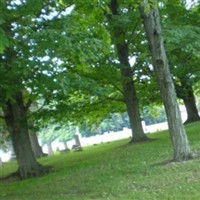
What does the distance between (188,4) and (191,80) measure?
4.00 m

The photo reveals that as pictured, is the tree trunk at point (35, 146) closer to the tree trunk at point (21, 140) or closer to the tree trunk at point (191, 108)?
the tree trunk at point (191, 108)

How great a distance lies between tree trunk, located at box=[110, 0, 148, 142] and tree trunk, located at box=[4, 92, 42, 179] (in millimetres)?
5417

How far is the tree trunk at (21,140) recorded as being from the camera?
622 inches

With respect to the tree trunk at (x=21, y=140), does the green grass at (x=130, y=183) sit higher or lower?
lower

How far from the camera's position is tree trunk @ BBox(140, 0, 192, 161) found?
11.0m

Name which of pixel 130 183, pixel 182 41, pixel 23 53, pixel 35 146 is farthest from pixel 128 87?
pixel 35 146

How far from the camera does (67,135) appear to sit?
5862 cm

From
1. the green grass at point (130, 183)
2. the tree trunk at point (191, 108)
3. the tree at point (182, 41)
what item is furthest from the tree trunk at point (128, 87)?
the tree trunk at point (191, 108)

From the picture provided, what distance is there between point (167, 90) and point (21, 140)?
22.7ft

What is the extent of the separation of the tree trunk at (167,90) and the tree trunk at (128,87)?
25.5 ft

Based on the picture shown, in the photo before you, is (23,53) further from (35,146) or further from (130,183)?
(35,146)

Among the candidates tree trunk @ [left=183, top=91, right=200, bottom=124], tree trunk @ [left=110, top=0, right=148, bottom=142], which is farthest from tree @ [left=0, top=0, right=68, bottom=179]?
tree trunk @ [left=183, top=91, right=200, bottom=124]

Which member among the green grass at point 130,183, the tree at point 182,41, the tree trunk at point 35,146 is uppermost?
the tree at point 182,41

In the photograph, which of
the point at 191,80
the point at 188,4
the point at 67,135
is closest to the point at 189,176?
the point at 191,80
